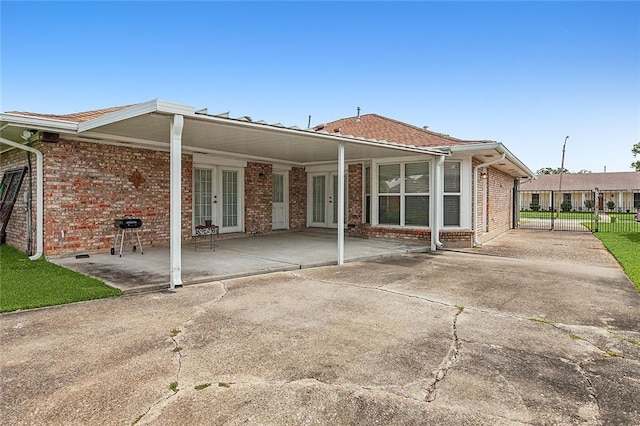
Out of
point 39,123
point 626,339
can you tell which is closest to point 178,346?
point 626,339

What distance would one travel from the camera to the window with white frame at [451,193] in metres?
10.5

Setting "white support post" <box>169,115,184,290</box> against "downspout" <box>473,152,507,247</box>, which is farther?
"downspout" <box>473,152,507,247</box>

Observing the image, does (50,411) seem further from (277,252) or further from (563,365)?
(277,252)

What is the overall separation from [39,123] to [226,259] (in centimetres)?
415

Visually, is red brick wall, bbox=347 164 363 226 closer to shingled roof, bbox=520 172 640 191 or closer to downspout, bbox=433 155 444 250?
downspout, bbox=433 155 444 250

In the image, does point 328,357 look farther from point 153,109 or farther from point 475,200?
point 475,200

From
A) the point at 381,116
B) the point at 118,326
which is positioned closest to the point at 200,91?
the point at 381,116

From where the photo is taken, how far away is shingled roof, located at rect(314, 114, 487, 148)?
10.9 m

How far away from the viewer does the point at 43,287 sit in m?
5.27

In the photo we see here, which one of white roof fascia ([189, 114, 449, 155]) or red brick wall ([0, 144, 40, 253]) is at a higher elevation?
white roof fascia ([189, 114, 449, 155])

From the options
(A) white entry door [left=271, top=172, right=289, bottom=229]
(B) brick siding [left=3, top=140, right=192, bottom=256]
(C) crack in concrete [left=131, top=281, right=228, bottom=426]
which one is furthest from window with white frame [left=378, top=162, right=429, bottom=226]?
(C) crack in concrete [left=131, top=281, right=228, bottom=426]

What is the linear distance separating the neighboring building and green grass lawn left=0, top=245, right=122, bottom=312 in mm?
38907

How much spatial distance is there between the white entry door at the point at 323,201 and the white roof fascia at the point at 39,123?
821 centimetres

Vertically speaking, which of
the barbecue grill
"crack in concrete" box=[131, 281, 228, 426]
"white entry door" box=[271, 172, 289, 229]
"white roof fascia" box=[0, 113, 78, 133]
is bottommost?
"crack in concrete" box=[131, 281, 228, 426]
